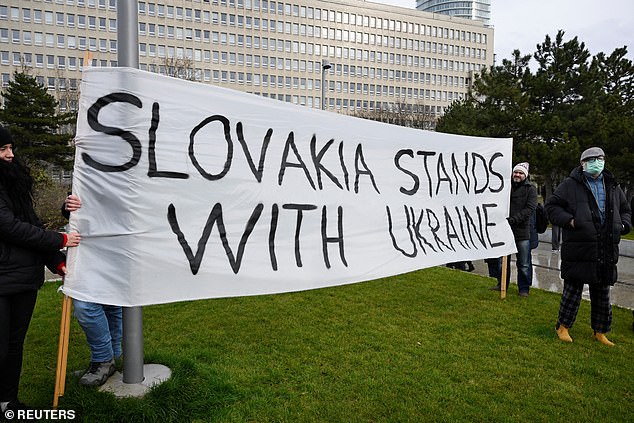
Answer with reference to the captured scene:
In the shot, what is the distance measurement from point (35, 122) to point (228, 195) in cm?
3635

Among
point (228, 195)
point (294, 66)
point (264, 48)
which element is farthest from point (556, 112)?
point (264, 48)

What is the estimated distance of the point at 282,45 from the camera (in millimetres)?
79000

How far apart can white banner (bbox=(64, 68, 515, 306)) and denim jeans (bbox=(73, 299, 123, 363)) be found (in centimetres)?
53

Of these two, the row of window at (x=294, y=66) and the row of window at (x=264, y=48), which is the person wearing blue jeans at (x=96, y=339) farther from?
the row of window at (x=294, y=66)

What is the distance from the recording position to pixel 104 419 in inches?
120

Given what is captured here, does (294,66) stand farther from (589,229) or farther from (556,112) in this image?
(589,229)

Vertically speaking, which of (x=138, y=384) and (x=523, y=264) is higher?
(x=523, y=264)

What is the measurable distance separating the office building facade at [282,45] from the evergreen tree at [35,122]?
100 feet

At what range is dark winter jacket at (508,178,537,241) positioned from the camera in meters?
6.58

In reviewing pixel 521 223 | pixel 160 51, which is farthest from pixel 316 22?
pixel 521 223

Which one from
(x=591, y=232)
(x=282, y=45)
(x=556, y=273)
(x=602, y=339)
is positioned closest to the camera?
(x=591, y=232)

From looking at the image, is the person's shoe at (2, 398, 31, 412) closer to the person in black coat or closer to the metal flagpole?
the person in black coat

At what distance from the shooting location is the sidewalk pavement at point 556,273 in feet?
23.8

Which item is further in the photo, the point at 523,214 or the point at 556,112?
the point at 556,112
